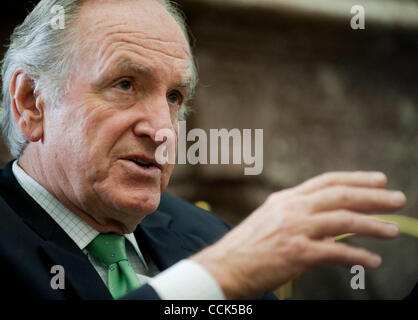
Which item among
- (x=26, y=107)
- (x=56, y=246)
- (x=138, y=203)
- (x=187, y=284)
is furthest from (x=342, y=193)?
(x=26, y=107)

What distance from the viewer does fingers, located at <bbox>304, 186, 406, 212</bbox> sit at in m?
0.68

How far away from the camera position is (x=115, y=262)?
106cm

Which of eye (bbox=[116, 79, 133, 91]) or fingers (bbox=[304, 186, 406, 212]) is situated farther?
eye (bbox=[116, 79, 133, 91])

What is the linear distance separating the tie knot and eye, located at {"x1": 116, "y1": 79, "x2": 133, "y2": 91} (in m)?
0.33

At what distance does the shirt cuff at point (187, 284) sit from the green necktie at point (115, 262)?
26 cm

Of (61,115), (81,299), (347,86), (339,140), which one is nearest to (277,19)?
(347,86)

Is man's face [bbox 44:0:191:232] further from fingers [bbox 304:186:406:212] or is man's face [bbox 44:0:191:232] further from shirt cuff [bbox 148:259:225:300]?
fingers [bbox 304:186:406:212]

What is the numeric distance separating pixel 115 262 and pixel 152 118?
324mm

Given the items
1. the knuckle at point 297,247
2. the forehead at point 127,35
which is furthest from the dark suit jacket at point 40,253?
the forehead at point 127,35

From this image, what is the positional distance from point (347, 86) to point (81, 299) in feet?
5.54

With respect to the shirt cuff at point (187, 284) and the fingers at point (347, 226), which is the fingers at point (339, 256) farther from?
the shirt cuff at point (187, 284)

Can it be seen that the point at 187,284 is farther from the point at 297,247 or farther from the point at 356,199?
the point at 356,199

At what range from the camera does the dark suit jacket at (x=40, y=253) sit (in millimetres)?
866

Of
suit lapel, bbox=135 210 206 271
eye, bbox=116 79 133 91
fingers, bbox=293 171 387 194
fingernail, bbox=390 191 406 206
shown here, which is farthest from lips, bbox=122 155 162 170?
fingernail, bbox=390 191 406 206
